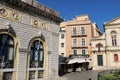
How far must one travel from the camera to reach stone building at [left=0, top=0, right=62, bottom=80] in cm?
1421

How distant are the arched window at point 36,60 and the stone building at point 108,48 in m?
19.9

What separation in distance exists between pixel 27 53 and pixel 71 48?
2569cm

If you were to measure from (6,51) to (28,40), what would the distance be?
2740mm

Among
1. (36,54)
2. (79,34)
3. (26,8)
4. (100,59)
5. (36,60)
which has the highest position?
(79,34)

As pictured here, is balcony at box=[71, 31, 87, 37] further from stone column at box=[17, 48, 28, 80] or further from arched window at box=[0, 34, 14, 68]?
arched window at box=[0, 34, 14, 68]

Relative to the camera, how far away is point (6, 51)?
1428cm

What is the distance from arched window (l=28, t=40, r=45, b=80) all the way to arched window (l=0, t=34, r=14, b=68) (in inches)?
94.5

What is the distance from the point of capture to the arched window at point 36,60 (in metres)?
16.5

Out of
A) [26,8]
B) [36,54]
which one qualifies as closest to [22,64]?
[36,54]

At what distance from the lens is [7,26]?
46.2ft

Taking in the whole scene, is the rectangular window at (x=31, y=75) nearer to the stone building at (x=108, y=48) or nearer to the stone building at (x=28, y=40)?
the stone building at (x=28, y=40)

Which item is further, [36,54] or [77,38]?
[77,38]

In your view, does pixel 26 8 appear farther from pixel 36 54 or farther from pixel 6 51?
pixel 36 54

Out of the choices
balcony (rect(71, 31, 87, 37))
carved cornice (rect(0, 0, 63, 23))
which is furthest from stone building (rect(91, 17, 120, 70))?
carved cornice (rect(0, 0, 63, 23))
